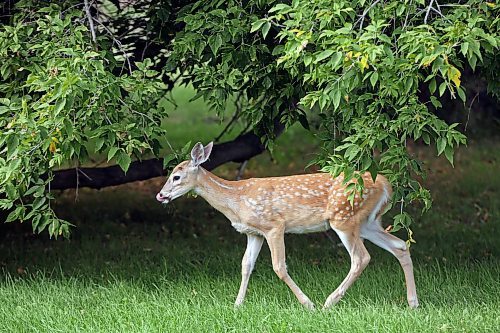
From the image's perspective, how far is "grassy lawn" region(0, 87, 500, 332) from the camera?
653 centimetres

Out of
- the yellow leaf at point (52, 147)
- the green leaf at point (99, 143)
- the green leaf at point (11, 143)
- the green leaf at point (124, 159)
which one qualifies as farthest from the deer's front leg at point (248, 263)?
the green leaf at point (11, 143)

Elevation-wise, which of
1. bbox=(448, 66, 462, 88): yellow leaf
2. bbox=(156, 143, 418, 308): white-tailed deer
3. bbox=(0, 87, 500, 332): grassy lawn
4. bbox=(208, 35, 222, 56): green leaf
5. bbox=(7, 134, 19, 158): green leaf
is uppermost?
bbox=(448, 66, 462, 88): yellow leaf

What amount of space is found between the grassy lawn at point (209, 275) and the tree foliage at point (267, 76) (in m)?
0.73

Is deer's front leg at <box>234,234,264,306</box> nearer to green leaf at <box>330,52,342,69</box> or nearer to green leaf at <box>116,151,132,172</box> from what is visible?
green leaf at <box>116,151,132,172</box>

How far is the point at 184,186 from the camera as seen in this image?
7227mm

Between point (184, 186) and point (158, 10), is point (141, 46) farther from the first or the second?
point (184, 186)

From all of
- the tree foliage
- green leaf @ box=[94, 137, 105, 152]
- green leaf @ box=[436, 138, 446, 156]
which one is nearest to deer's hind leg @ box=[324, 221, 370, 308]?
the tree foliage

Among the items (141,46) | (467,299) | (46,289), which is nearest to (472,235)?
(467,299)

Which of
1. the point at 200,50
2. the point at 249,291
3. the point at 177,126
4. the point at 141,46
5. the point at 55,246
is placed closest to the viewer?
the point at 200,50

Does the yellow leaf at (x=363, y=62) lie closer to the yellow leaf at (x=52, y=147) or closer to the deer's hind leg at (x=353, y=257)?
the deer's hind leg at (x=353, y=257)

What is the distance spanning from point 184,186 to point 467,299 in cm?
218

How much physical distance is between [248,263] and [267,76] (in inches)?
53.4

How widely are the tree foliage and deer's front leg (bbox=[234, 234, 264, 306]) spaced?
2.51 ft

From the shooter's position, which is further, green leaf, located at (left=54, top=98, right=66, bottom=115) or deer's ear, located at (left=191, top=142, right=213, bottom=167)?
deer's ear, located at (left=191, top=142, right=213, bottom=167)
